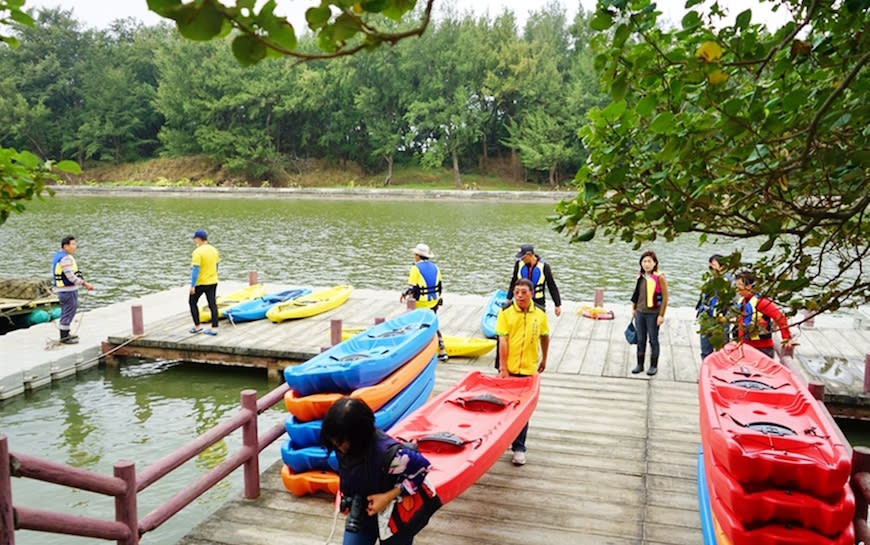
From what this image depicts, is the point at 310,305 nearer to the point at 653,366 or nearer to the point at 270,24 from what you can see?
the point at 653,366

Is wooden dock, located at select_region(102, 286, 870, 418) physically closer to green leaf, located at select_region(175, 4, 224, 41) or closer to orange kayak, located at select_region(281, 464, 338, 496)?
orange kayak, located at select_region(281, 464, 338, 496)

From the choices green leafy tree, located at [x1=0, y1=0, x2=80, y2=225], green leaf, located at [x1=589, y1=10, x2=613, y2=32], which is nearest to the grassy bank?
green leafy tree, located at [x1=0, y1=0, x2=80, y2=225]

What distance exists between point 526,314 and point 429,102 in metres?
50.5

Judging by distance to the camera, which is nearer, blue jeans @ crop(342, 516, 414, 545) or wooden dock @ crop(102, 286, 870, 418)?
blue jeans @ crop(342, 516, 414, 545)

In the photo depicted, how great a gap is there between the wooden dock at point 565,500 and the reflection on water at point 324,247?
11.5 m

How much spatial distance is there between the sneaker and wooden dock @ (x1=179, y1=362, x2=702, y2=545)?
0.06 meters

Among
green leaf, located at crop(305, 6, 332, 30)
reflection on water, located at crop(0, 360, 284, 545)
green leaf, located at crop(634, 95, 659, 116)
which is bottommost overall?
reflection on water, located at crop(0, 360, 284, 545)

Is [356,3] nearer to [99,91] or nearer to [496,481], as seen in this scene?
[496,481]

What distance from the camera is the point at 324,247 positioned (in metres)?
28.2

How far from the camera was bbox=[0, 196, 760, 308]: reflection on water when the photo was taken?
21.7 metres

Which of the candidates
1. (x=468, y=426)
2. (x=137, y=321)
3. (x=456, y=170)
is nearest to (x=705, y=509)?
(x=468, y=426)

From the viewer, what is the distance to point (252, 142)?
57625mm

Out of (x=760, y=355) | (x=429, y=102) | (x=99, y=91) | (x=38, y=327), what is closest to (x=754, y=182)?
(x=760, y=355)

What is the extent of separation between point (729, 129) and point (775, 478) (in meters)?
3.01
